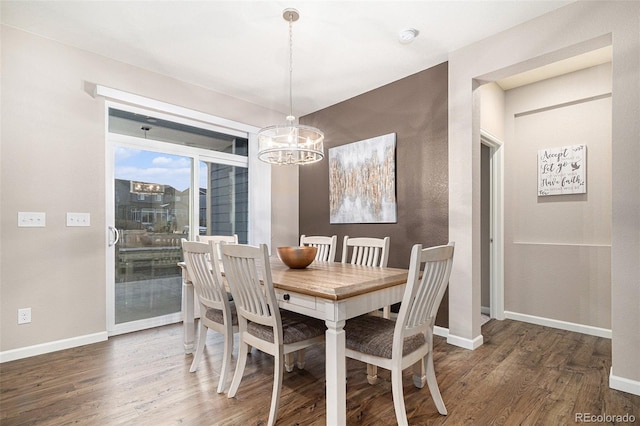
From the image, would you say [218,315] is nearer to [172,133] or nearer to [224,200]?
[224,200]

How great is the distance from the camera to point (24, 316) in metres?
2.60

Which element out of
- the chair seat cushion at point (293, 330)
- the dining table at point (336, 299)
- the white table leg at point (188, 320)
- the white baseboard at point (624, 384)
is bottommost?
the white baseboard at point (624, 384)

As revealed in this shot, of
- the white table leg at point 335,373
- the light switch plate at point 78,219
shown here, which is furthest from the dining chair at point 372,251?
the light switch plate at point 78,219

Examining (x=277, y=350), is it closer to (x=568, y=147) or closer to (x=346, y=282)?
(x=346, y=282)

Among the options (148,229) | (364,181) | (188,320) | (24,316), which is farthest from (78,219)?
(364,181)

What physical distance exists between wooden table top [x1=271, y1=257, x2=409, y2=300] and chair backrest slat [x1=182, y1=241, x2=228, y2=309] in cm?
37

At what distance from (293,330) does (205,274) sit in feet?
2.39

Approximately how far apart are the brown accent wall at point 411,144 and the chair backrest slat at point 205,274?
6.71ft

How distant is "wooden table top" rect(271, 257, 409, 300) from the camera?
162cm

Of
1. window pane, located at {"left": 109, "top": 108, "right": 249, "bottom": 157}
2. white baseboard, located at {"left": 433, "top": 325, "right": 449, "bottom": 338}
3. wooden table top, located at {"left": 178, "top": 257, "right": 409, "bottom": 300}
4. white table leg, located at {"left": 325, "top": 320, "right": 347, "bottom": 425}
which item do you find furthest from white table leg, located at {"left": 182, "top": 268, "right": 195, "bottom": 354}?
white baseboard, located at {"left": 433, "top": 325, "right": 449, "bottom": 338}

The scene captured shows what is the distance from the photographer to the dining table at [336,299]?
1.55 metres

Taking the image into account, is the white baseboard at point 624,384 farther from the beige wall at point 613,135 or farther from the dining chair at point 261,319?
the dining chair at point 261,319

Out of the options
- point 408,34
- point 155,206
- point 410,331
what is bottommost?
point 410,331

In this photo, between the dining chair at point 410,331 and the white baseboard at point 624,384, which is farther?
the white baseboard at point 624,384
